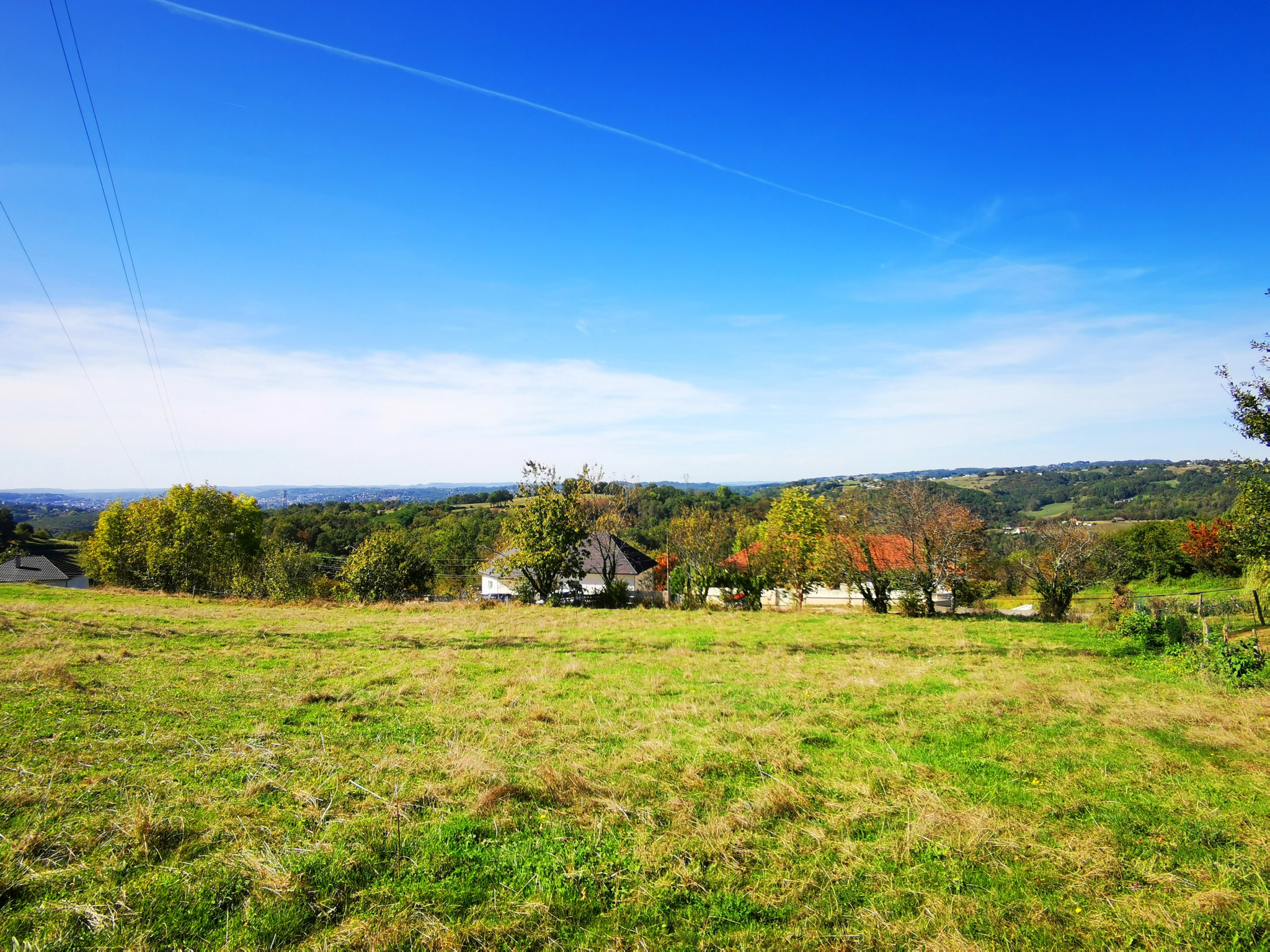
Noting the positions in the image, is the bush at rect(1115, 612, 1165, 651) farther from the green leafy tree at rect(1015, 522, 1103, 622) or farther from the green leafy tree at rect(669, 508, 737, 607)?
the green leafy tree at rect(669, 508, 737, 607)

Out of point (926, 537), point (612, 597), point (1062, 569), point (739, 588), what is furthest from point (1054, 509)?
point (612, 597)

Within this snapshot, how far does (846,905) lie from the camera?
4.12 meters

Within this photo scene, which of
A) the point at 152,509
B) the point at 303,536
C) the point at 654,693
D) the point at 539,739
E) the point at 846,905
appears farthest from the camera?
the point at 303,536

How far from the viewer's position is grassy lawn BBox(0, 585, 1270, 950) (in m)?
3.83

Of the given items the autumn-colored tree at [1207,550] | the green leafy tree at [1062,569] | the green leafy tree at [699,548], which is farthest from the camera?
the autumn-colored tree at [1207,550]

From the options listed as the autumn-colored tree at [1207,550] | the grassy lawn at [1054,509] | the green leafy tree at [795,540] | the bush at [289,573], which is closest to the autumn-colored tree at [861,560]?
the green leafy tree at [795,540]

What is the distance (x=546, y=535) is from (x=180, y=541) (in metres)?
34.2

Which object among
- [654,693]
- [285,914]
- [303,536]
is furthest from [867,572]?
[303,536]

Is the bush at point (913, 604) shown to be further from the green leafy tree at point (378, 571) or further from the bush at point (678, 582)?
the green leafy tree at point (378, 571)

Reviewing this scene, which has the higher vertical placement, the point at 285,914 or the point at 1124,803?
the point at 285,914

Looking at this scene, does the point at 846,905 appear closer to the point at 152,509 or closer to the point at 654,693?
the point at 654,693

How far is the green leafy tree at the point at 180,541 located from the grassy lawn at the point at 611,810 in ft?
130

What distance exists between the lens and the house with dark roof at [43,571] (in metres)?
55.0

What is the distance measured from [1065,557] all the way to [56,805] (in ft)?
94.7
